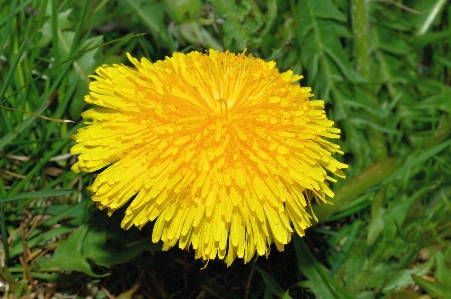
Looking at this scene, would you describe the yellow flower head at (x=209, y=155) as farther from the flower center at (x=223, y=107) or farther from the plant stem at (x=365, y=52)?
the plant stem at (x=365, y=52)

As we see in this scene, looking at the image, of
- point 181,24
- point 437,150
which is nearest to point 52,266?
point 181,24

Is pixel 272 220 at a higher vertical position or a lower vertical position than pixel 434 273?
higher

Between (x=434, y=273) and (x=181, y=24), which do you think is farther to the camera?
(x=181, y=24)

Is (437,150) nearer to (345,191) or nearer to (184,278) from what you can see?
(345,191)

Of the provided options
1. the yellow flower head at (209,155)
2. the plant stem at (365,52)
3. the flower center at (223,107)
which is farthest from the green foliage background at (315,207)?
the flower center at (223,107)

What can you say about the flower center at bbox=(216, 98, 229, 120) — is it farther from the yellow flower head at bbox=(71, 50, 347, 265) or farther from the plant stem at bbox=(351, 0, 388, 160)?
the plant stem at bbox=(351, 0, 388, 160)

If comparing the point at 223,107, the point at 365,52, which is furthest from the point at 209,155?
the point at 365,52

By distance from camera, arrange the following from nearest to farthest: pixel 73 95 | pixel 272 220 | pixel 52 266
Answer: pixel 272 220
pixel 52 266
pixel 73 95

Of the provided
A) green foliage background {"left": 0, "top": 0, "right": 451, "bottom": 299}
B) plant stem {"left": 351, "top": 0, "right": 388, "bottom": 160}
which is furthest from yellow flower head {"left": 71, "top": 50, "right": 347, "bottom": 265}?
plant stem {"left": 351, "top": 0, "right": 388, "bottom": 160}

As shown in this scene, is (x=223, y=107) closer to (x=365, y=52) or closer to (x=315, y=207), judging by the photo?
A: (x=315, y=207)
